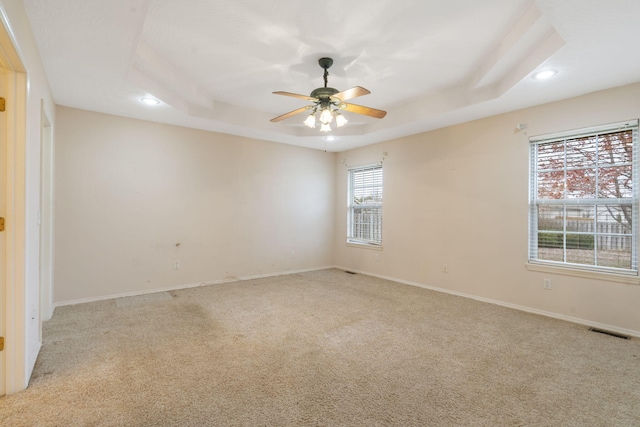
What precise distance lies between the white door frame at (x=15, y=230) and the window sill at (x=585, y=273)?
472cm

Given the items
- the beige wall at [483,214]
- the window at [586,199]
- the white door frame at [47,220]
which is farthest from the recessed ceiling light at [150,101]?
the window at [586,199]

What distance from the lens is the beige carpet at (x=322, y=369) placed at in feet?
5.84

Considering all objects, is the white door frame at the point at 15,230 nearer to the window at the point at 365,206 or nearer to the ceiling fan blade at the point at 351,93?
the ceiling fan blade at the point at 351,93

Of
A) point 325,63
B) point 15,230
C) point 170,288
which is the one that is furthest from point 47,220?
point 325,63

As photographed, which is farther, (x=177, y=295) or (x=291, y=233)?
(x=291, y=233)

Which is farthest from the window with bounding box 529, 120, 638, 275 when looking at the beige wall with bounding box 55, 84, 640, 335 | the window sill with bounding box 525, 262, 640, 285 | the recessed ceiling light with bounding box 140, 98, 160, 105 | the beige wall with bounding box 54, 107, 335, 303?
the recessed ceiling light with bounding box 140, 98, 160, 105

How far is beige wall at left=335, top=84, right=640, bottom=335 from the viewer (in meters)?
3.23

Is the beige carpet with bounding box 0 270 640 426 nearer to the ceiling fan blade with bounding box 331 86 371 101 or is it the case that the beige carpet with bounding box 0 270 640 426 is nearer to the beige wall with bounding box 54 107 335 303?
the beige wall with bounding box 54 107 335 303

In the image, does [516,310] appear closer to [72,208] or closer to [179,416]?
[179,416]

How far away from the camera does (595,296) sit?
323 cm

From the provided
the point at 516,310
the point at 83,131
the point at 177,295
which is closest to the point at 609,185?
the point at 516,310

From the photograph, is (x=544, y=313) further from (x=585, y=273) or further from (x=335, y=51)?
(x=335, y=51)

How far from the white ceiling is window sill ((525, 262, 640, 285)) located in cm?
189

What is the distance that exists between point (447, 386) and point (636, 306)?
2.42 metres
